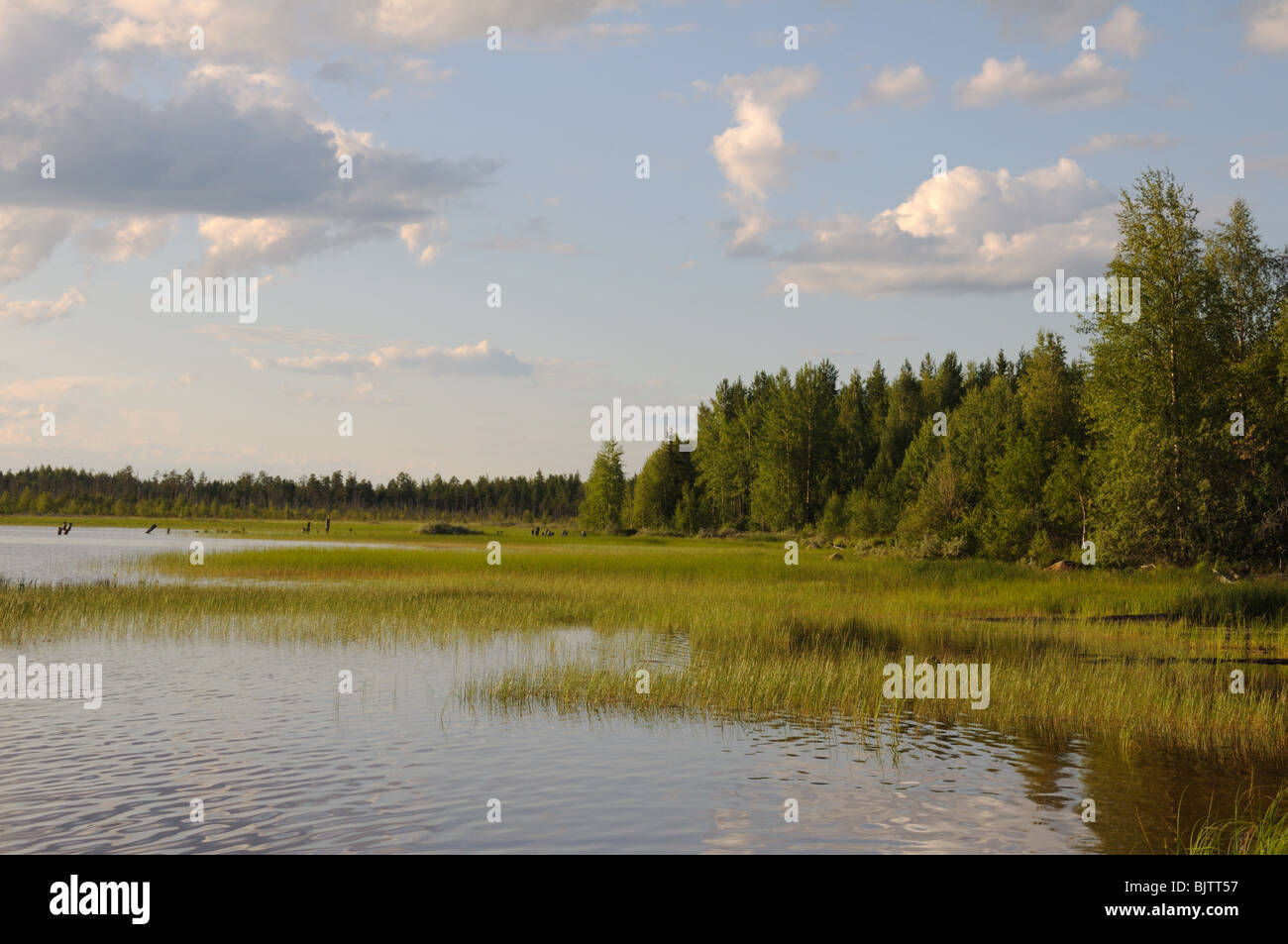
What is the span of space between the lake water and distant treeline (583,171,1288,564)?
2803cm

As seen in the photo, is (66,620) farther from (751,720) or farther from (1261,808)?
(1261,808)

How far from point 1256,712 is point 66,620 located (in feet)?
103

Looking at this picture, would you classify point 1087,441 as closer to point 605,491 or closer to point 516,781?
point 516,781

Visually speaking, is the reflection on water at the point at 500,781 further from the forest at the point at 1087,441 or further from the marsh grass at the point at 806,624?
the forest at the point at 1087,441

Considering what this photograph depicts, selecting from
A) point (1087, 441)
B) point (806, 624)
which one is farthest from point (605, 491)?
point (806, 624)

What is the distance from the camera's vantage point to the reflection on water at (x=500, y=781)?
11.7m

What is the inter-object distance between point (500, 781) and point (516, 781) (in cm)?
23

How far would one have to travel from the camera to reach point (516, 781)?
1405 cm

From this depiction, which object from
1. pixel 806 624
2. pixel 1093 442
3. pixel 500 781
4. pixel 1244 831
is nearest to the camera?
pixel 1244 831

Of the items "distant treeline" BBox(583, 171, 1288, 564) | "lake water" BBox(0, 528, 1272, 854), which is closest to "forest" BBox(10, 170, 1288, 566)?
"distant treeline" BBox(583, 171, 1288, 564)

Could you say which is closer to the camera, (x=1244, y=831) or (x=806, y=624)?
(x=1244, y=831)

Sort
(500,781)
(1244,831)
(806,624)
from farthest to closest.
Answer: (806,624)
(500,781)
(1244,831)

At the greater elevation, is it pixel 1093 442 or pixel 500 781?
pixel 1093 442
